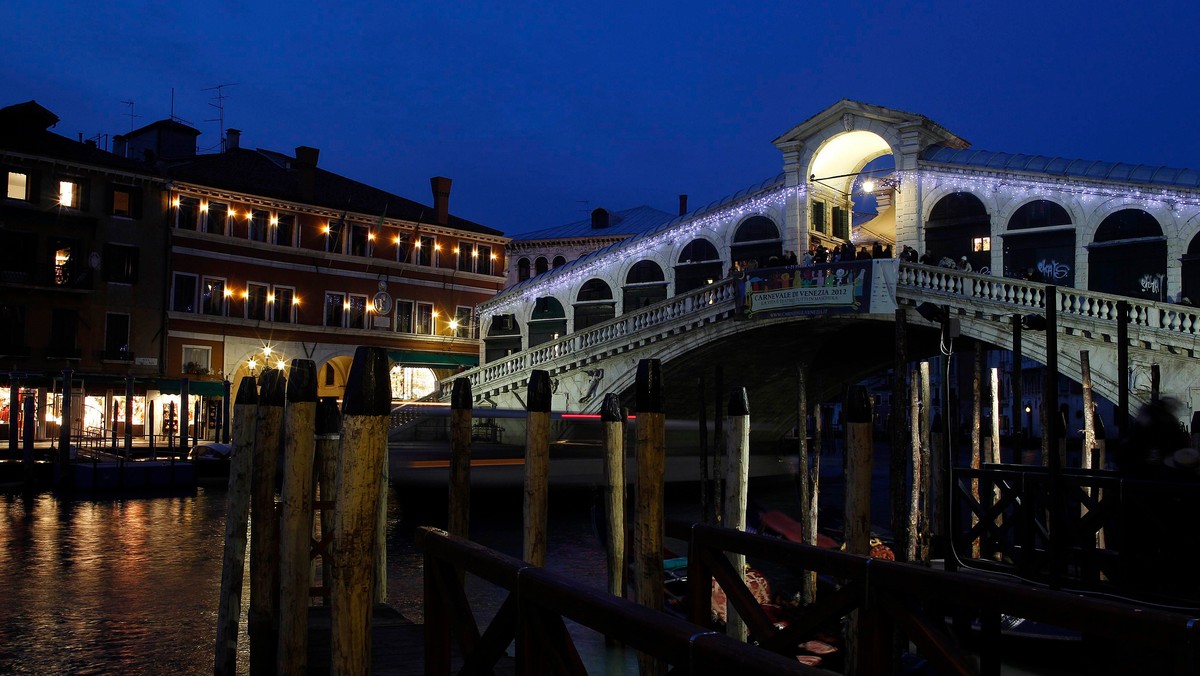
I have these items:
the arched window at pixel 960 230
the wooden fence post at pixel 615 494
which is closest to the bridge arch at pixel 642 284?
the arched window at pixel 960 230

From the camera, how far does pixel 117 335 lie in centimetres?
2627

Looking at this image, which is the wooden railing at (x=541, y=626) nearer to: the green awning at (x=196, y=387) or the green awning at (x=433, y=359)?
the green awning at (x=196, y=387)

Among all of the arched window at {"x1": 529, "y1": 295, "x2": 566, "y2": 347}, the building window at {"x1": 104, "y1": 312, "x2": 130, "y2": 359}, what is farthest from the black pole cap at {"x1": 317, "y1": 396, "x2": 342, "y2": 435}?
the arched window at {"x1": 529, "y1": 295, "x2": 566, "y2": 347}

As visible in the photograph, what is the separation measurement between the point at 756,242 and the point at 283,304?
1462 centimetres

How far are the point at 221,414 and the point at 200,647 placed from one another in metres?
22.2

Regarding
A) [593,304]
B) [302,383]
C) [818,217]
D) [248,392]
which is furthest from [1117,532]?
[593,304]

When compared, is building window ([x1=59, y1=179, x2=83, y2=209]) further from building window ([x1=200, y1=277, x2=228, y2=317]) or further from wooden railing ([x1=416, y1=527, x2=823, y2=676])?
wooden railing ([x1=416, y1=527, x2=823, y2=676])

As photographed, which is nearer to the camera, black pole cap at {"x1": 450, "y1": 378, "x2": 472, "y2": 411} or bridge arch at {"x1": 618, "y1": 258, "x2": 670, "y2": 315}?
black pole cap at {"x1": 450, "y1": 378, "x2": 472, "y2": 411}

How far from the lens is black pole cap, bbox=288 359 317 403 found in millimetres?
5648

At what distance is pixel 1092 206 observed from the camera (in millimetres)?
Answer: 19922

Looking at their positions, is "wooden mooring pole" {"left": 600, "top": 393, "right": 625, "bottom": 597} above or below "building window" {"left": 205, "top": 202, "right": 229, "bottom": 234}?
below

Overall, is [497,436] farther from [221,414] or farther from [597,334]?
[221,414]

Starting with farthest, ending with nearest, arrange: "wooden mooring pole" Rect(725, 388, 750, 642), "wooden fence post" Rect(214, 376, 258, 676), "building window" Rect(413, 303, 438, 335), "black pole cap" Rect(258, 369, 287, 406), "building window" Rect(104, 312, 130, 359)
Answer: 1. "building window" Rect(413, 303, 438, 335)
2. "building window" Rect(104, 312, 130, 359)
3. "wooden mooring pole" Rect(725, 388, 750, 642)
4. "black pole cap" Rect(258, 369, 287, 406)
5. "wooden fence post" Rect(214, 376, 258, 676)

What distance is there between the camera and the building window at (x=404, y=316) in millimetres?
31672
